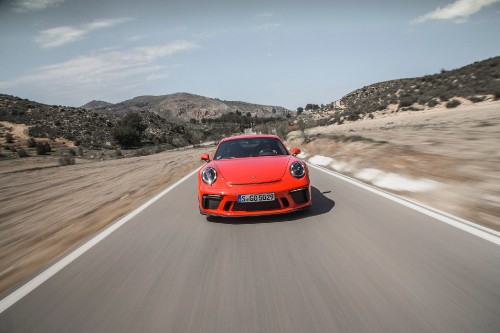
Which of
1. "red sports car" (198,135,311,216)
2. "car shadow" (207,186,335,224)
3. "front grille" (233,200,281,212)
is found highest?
"red sports car" (198,135,311,216)

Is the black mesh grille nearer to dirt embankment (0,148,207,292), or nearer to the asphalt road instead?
the asphalt road

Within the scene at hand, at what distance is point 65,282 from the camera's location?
3398 mm

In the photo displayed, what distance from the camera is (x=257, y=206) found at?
4965 millimetres

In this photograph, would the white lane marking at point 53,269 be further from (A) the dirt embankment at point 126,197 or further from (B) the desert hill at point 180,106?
(B) the desert hill at point 180,106

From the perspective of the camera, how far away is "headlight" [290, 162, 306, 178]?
534cm

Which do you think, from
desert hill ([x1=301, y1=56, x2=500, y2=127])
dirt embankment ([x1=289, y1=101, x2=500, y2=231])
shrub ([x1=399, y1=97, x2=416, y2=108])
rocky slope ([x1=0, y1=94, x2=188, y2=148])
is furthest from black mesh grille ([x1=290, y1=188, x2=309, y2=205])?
rocky slope ([x1=0, y1=94, x2=188, y2=148])

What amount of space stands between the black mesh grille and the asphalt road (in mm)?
300

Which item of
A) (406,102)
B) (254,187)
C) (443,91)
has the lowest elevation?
(406,102)

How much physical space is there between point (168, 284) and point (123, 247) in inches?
57.2

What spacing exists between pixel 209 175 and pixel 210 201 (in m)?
0.48

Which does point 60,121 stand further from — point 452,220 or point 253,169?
point 452,220

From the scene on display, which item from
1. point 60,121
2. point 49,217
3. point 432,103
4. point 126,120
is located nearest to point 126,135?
point 126,120

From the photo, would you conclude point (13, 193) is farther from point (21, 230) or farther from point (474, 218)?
point (474, 218)

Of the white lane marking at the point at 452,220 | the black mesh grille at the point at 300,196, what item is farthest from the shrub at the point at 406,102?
the black mesh grille at the point at 300,196
